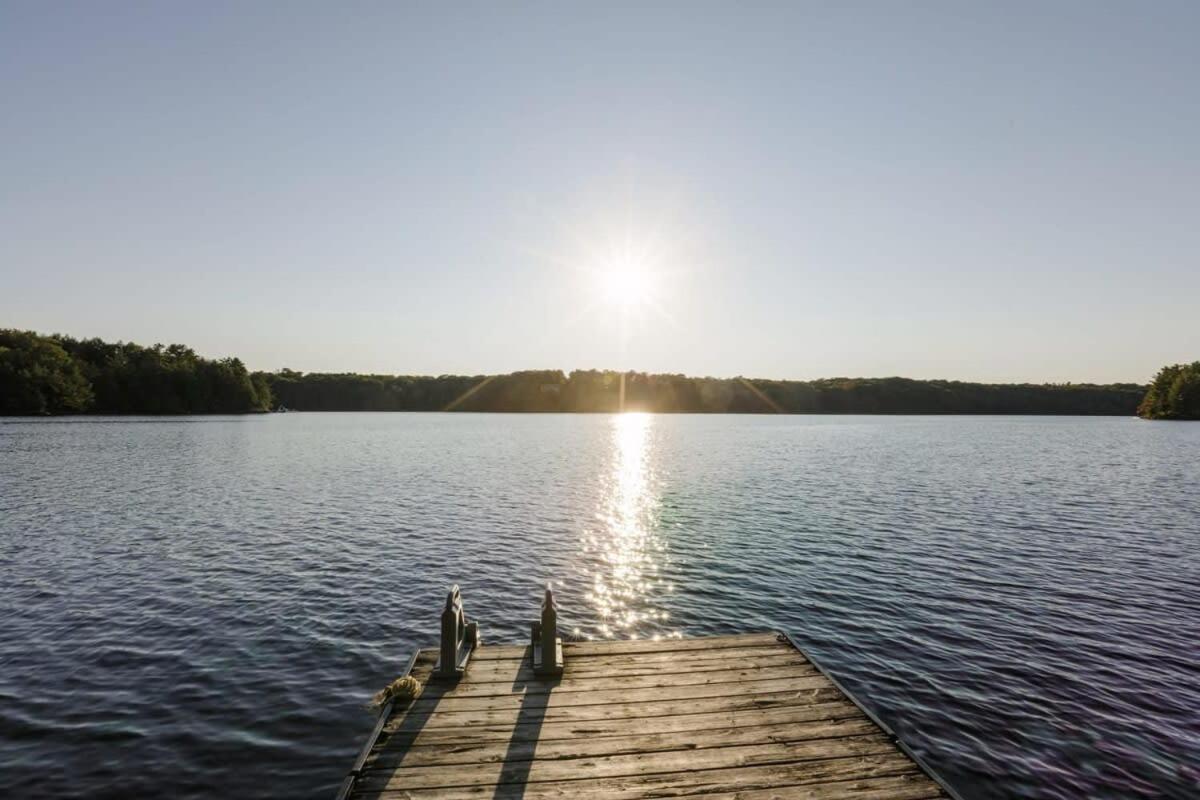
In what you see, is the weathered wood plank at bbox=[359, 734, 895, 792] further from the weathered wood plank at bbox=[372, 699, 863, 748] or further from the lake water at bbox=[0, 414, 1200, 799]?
the lake water at bbox=[0, 414, 1200, 799]

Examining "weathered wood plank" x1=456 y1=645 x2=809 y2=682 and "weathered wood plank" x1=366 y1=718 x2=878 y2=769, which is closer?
"weathered wood plank" x1=366 y1=718 x2=878 y2=769

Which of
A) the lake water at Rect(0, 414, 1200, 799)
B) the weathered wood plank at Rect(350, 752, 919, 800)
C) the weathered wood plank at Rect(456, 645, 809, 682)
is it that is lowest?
the lake water at Rect(0, 414, 1200, 799)

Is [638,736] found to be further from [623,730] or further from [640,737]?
[623,730]

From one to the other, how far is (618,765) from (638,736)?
0.88 m

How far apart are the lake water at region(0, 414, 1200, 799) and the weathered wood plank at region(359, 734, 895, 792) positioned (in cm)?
310

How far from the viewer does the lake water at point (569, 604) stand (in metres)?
12.0

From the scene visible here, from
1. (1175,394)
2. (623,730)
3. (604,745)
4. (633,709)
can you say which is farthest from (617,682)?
(1175,394)

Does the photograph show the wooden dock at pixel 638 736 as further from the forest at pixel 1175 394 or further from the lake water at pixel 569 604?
the forest at pixel 1175 394

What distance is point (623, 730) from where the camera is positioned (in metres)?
9.87

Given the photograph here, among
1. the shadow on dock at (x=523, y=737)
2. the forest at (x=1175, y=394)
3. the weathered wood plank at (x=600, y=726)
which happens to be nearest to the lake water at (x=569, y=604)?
the weathered wood plank at (x=600, y=726)

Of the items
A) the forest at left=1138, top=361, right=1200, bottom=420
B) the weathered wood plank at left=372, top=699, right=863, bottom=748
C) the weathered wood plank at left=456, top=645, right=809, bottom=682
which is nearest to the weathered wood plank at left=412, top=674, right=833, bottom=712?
A: the weathered wood plank at left=372, top=699, right=863, bottom=748

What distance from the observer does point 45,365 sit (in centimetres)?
13750

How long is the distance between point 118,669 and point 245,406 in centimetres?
20325

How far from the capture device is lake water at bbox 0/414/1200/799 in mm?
11992
